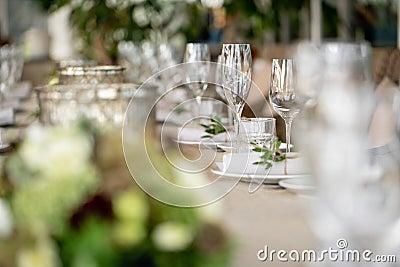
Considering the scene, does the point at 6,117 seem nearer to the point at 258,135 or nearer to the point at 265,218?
the point at 258,135

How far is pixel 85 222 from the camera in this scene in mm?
570

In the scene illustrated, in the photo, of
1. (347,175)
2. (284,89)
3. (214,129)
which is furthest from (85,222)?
(214,129)

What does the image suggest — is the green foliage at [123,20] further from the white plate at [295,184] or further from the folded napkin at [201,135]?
the white plate at [295,184]

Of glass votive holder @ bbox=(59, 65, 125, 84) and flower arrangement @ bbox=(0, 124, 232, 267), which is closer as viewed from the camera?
flower arrangement @ bbox=(0, 124, 232, 267)

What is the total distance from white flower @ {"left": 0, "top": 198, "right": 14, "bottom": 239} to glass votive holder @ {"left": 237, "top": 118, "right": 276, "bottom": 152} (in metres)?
0.81

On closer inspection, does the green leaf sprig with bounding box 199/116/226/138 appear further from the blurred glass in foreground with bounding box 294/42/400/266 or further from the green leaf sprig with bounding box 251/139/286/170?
the blurred glass in foreground with bounding box 294/42/400/266

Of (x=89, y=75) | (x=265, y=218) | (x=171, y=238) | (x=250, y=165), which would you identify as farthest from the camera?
(x=89, y=75)

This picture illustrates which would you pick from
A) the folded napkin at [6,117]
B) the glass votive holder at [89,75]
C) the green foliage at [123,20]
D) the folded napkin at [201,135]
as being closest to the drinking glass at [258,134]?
the folded napkin at [201,135]

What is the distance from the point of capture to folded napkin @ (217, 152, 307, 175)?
1.28m

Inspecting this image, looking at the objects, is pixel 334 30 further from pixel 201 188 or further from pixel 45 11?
pixel 201 188

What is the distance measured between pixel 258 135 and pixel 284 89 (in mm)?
175

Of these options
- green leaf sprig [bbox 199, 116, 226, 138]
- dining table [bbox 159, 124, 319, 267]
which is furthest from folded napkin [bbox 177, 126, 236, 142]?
dining table [bbox 159, 124, 319, 267]

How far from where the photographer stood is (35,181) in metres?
0.58

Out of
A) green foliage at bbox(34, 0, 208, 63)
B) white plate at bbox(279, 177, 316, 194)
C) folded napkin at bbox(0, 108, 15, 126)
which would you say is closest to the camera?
white plate at bbox(279, 177, 316, 194)
